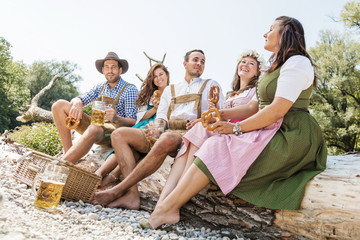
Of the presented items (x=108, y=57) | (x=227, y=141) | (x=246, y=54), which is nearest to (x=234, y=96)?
(x=246, y=54)

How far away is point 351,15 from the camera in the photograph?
61.1ft

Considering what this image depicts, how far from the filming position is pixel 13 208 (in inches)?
96.8

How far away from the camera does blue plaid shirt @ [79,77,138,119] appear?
16.9 ft

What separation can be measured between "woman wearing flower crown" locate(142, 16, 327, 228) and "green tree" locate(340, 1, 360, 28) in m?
18.9

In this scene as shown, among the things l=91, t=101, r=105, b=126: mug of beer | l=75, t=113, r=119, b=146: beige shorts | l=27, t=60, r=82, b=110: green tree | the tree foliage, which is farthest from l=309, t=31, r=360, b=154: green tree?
l=27, t=60, r=82, b=110: green tree

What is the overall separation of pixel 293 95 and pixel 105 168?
2843 mm

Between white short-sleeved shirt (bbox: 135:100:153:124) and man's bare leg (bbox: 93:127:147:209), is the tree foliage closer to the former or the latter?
white short-sleeved shirt (bbox: 135:100:153:124)

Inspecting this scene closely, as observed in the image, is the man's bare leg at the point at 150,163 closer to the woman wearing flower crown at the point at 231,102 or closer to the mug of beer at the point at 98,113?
the woman wearing flower crown at the point at 231,102

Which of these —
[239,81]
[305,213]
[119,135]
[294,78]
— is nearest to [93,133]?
[119,135]

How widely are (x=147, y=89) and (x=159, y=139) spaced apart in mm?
2063

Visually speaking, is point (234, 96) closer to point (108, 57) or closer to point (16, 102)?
point (108, 57)

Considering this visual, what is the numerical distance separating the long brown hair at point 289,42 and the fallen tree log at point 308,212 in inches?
35.4

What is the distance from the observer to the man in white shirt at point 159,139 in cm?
343

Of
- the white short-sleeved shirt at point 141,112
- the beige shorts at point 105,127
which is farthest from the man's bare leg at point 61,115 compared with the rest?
the white short-sleeved shirt at point 141,112
